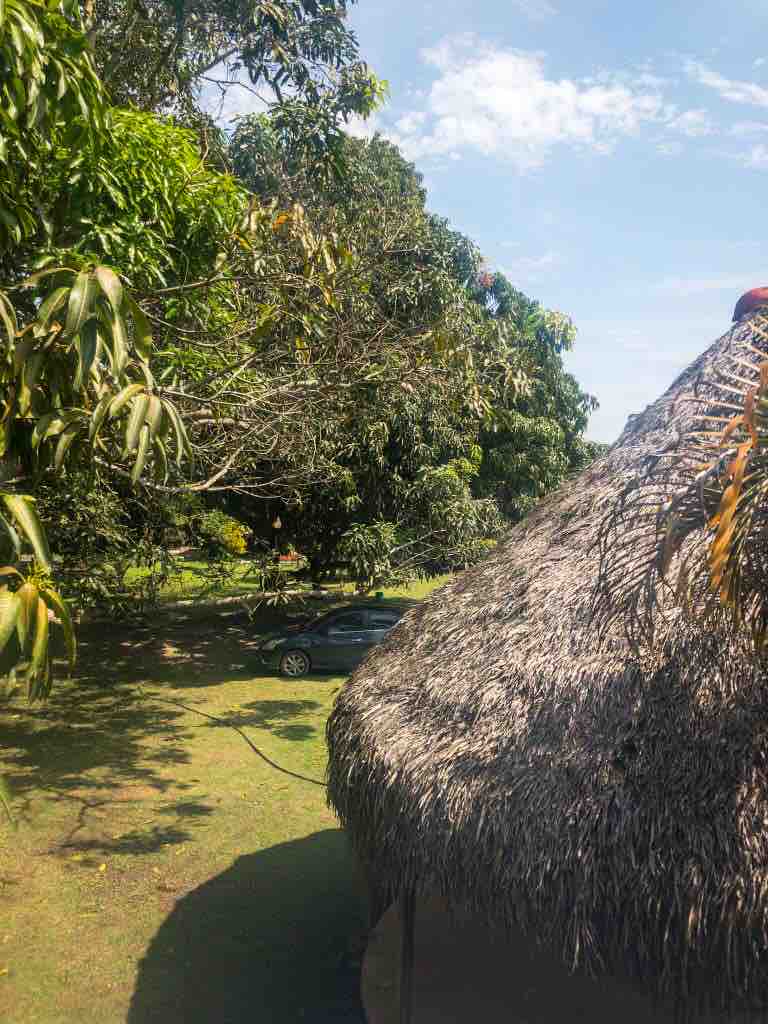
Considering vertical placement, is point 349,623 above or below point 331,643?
above

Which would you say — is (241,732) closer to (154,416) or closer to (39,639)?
(154,416)

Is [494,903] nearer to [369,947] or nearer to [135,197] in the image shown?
[369,947]

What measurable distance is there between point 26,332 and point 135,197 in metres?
3.50

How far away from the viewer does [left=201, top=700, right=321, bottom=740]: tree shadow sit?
12945 millimetres

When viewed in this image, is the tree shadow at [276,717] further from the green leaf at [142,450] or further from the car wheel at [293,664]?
the green leaf at [142,450]

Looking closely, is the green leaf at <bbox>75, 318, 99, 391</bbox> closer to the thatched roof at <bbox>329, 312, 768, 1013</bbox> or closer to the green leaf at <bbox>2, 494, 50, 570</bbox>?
the green leaf at <bbox>2, 494, 50, 570</bbox>

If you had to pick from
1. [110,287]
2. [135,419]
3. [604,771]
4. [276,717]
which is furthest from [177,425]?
[276,717]

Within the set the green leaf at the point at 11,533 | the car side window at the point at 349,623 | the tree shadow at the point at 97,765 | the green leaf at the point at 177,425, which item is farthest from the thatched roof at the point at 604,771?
the car side window at the point at 349,623

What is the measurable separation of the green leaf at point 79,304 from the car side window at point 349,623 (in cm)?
1378

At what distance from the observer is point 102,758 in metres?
11.4

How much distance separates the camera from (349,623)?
55.4 feet

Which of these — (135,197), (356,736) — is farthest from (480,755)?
(135,197)

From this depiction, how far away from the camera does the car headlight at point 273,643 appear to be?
16.8 meters

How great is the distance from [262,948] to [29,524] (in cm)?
511
